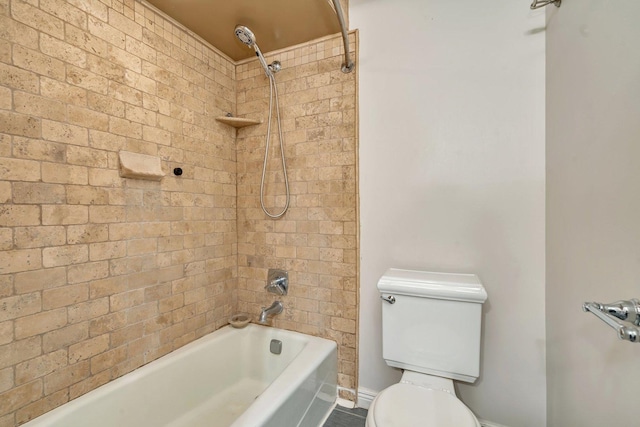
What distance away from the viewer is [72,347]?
1169 mm

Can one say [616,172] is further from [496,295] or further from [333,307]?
[333,307]

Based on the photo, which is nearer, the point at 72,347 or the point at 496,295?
the point at 72,347

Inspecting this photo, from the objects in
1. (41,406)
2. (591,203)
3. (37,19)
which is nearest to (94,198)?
(37,19)

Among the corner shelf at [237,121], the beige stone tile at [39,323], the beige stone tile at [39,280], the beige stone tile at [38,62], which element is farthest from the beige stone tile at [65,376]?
the corner shelf at [237,121]

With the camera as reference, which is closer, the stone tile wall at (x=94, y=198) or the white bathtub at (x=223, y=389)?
the stone tile wall at (x=94, y=198)

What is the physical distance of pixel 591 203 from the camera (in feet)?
3.18

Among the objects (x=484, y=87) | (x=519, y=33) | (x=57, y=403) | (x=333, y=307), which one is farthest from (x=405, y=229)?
(x=57, y=403)

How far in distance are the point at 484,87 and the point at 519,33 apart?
29 centimetres

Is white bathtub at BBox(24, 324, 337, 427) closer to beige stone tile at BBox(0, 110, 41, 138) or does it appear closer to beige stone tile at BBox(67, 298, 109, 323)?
beige stone tile at BBox(67, 298, 109, 323)

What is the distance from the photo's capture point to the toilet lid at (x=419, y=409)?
1.01 metres

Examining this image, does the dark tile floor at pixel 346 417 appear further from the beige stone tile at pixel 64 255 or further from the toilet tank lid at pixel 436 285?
the beige stone tile at pixel 64 255

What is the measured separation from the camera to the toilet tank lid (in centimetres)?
128

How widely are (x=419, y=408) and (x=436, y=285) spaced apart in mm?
524

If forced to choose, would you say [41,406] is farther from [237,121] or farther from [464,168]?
[464,168]
